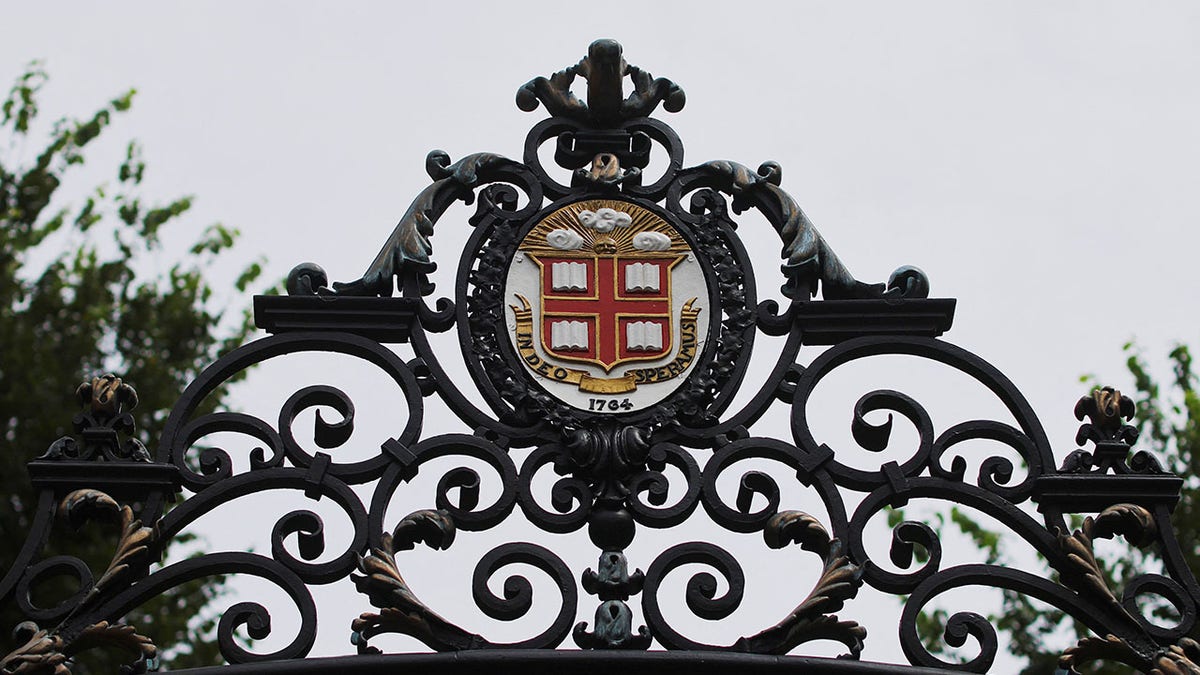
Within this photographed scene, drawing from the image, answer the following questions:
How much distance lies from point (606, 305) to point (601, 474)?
594 mm

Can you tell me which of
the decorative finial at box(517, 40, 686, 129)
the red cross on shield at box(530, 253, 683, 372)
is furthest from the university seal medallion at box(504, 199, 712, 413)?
the decorative finial at box(517, 40, 686, 129)

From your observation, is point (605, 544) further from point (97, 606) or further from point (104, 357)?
point (104, 357)

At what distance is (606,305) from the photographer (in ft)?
20.5

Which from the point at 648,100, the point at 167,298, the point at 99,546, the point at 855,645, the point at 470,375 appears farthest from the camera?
the point at 167,298

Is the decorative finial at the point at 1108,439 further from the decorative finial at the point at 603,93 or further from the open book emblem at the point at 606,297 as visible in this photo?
the decorative finial at the point at 603,93

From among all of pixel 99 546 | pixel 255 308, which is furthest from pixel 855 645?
pixel 99 546

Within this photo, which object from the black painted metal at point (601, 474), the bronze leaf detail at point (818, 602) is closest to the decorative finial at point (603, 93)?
the black painted metal at point (601, 474)

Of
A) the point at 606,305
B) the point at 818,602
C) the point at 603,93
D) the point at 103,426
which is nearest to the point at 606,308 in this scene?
the point at 606,305

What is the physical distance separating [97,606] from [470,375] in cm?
134

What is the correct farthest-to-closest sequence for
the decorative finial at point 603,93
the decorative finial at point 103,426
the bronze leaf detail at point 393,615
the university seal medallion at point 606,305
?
the decorative finial at point 603,93 → the university seal medallion at point 606,305 → the decorative finial at point 103,426 → the bronze leaf detail at point 393,615

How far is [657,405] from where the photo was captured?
6.10 m

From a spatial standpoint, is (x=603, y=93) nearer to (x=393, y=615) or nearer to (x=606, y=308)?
(x=606, y=308)

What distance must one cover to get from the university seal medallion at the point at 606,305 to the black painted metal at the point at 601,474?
0.02 m

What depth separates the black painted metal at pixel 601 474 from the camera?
18.8ft
